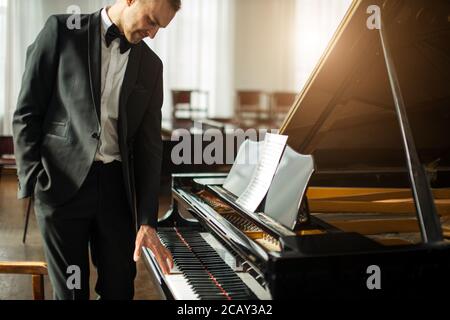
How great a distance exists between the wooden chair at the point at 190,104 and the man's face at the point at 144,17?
778 centimetres

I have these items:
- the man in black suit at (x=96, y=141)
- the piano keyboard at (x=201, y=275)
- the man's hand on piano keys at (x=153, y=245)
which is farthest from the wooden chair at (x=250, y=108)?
the man's hand on piano keys at (x=153, y=245)

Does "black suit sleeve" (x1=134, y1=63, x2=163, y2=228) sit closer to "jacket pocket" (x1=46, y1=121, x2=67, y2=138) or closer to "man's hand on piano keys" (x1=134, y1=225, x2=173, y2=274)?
"man's hand on piano keys" (x1=134, y1=225, x2=173, y2=274)

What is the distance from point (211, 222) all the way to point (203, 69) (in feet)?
28.5

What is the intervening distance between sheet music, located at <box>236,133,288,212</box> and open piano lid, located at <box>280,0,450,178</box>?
0.92ft

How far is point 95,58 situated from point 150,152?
0.37 m

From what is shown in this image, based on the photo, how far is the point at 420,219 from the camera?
1.34 m

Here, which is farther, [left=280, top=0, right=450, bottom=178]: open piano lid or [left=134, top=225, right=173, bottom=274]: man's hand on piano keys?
[left=280, top=0, right=450, bottom=178]: open piano lid

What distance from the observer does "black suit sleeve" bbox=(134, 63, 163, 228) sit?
1.75 meters

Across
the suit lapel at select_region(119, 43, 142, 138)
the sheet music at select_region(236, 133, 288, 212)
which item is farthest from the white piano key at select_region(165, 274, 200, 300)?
the suit lapel at select_region(119, 43, 142, 138)

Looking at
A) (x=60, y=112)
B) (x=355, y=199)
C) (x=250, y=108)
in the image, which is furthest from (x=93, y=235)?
(x=250, y=108)

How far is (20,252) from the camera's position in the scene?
390cm

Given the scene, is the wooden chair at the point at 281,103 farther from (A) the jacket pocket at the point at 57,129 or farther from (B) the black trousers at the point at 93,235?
(A) the jacket pocket at the point at 57,129

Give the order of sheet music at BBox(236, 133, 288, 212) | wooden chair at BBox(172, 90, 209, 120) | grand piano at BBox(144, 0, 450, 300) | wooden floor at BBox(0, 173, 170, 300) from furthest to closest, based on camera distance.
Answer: wooden chair at BBox(172, 90, 209, 120) < wooden floor at BBox(0, 173, 170, 300) < sheet music at BBox(236, 133, 288, 212) < grand piano at BBox(144, 0, 450, 300)

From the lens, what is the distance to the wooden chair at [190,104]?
9336 mm
